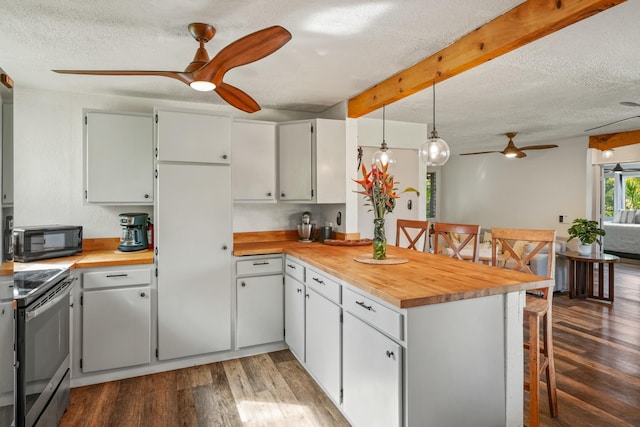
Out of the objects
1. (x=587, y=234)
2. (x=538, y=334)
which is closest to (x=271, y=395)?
(x=538, y=334)

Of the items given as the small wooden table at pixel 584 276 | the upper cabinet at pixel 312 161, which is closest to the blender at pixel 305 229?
the upper cabinet at pixel 312 161

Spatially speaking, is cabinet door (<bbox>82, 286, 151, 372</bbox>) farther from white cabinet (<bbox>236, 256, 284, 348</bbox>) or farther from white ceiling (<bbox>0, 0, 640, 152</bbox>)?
white ceiling (<bbox>0, 0, 640, 152</bbox>)

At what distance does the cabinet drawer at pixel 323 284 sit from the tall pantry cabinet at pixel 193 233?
0.83 meters

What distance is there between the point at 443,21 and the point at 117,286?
2.88 metres

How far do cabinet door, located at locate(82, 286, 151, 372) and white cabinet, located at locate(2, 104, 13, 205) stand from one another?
5.62ft

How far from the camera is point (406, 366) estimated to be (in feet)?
5.23

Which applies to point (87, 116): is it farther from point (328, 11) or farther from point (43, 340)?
point (328, 11)

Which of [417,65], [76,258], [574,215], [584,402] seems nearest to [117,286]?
[76,258]

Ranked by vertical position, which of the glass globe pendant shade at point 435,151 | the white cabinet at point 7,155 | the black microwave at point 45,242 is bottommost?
the black microwave at point 45,242

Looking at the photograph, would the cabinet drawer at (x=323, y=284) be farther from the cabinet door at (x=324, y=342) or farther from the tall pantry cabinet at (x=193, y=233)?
the tall pantry cabinet at (x=193, y=233)

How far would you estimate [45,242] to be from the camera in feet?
8.97

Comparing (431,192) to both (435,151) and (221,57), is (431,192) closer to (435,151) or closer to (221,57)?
(435,151)

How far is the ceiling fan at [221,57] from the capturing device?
166cm

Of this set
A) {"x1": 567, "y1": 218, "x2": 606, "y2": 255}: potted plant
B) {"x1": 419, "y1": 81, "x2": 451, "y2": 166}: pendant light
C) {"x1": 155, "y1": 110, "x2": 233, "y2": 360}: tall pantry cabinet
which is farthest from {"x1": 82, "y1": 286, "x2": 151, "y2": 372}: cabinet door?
{"x1": 567, "y1": 218, "x2": 606, "y2": 255}: potted plant
